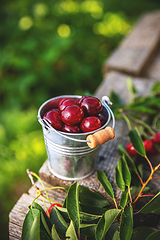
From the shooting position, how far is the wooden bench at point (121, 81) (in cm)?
86

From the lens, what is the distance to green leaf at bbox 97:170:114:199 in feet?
2.58

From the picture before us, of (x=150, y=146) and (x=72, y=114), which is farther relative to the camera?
(x=150, y=146)

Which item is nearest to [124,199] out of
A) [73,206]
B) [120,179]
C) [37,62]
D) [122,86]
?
[120,179]

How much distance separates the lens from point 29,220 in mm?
654

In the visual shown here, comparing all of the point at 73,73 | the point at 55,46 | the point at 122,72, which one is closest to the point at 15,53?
the point at 55,46

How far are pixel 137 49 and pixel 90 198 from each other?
1.40m

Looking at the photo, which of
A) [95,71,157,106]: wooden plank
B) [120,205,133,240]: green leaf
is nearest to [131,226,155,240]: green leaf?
[120,205,133,240]: green leaf

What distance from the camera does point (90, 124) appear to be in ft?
2.42

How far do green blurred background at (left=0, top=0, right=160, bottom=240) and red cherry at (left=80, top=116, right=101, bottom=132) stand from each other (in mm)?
1061

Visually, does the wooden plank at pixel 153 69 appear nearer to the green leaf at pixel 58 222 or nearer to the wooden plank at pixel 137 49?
the wooden plank at pixel 137 49

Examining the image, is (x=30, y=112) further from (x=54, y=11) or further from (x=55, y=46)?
(x=54, y=11)

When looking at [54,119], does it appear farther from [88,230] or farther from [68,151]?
[88,230]

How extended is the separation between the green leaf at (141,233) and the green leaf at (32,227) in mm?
323

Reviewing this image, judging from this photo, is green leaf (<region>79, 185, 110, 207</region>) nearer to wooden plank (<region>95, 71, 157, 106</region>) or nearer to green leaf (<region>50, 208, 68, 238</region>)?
green leaf (<region>50, 208, 68, 238</region>)
